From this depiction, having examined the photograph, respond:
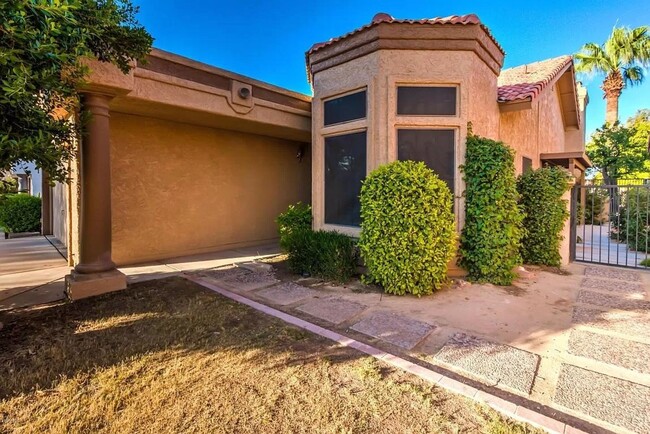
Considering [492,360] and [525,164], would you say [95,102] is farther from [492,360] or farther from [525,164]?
[525,164]

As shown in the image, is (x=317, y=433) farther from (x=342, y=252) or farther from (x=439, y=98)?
(x=439, y=98)

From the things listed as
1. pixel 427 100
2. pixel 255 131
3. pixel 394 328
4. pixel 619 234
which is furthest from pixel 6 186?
pixel 619 234

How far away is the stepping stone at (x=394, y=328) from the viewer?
383cm

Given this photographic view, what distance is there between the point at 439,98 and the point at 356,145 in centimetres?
193

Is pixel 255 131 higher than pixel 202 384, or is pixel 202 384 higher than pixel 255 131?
pixel 255 131

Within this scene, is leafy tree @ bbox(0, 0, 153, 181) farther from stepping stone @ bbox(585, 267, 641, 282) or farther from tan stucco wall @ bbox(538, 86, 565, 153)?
tan stucco wall @ bbox(538, 86, 565, 153)

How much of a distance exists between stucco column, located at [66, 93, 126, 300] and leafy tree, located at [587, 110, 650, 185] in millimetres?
24502

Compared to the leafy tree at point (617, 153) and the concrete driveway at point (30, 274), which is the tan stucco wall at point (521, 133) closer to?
the concrete driveway at point (30, 274)

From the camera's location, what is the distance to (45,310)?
15.4ft

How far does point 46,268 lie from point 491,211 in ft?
32.3

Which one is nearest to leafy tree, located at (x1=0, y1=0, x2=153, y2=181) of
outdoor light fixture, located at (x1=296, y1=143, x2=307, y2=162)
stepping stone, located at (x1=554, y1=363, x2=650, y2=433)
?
stepping stone, located at (x1=554, y1=363, x2=650, y2=433)

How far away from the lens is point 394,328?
4.16 meters

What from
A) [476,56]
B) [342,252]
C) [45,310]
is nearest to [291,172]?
[342,252]

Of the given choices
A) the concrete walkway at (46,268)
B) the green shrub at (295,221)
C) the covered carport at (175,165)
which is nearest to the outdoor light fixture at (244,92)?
the covered carport at (175,165)
